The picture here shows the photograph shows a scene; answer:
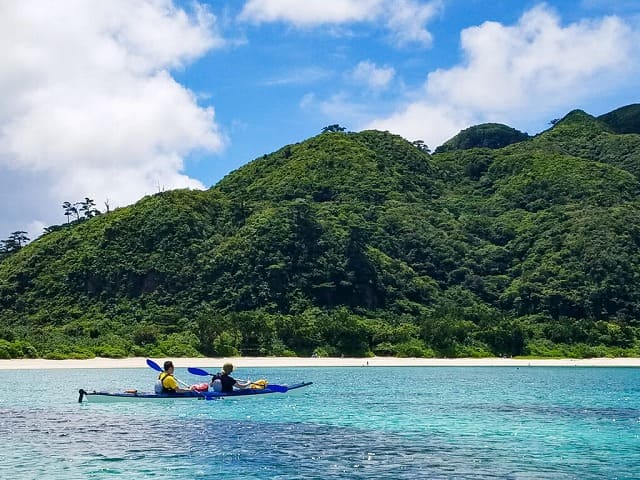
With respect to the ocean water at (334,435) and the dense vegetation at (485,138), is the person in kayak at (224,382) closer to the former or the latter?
the ocean water at (334,435)

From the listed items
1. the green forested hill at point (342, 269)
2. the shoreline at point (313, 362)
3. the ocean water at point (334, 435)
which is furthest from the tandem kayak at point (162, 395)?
the green forested hill at point (342, 269)

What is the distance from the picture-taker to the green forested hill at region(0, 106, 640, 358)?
3132 inches

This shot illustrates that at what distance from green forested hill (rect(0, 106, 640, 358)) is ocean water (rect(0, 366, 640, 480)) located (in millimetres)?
33768

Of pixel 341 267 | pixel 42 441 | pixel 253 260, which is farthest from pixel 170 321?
pixel 42 441

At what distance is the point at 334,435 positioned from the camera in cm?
2459

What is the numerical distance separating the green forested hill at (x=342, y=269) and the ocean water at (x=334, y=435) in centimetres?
3377

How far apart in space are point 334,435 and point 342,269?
7717cm

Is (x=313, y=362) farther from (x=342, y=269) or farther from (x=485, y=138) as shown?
(x=485, y=138)

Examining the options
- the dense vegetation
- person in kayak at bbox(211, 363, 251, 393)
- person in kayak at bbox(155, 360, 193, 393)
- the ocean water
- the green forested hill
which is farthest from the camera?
the dense vegetation

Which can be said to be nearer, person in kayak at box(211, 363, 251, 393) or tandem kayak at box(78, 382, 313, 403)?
tandem kayak at box(78, 382, 313, 403)

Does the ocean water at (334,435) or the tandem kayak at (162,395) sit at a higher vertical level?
the tandem kayak at (162,395)

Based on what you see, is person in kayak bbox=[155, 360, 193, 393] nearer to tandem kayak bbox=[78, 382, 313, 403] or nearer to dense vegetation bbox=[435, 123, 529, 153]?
tandem kayak bbox=[78, 382, 313, 403]

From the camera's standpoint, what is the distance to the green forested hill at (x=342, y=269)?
3132 inches

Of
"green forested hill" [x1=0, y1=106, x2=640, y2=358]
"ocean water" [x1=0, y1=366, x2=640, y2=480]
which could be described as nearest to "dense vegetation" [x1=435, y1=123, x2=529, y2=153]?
"green forested hill" [x1=0, y1=106, x2=640, y2=358]
